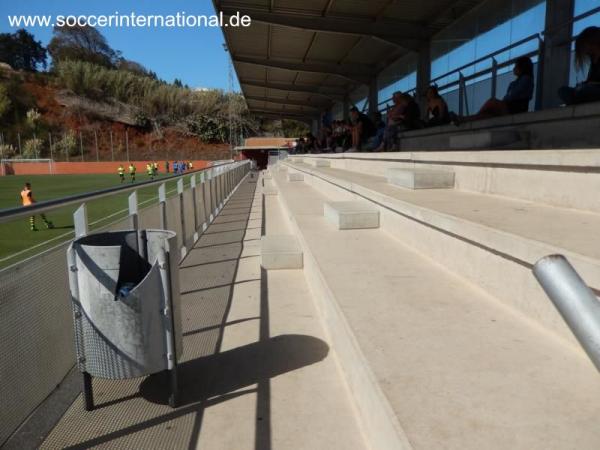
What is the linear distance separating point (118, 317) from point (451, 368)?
5.54ft

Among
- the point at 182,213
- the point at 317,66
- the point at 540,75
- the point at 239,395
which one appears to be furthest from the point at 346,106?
the point at 239,395

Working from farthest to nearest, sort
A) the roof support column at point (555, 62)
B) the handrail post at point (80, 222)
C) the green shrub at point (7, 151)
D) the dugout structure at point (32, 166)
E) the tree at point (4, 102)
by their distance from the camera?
the tree at point (4, 102) → the green shrub at point (7, 151) → the dugout structure at point (32, 166) → the roof support column at point (555, 62) → the handrail post at point (80, 222)

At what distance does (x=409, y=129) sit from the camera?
32.2ft

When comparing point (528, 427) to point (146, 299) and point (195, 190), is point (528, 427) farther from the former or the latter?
point (195, 190)

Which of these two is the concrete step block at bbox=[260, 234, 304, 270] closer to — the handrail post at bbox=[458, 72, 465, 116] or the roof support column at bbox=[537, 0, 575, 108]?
the roof support column at bbox=[537, 0, 575, 108]

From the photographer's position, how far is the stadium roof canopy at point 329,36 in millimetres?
11758

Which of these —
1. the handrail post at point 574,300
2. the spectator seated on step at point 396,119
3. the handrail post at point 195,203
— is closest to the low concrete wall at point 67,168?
the spectator seated on step at point 396,119

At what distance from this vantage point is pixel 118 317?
7.68 feet

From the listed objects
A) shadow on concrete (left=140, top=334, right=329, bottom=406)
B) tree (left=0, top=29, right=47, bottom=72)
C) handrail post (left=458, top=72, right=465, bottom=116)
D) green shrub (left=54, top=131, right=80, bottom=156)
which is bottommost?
shadow on concrete (left=140, top=334, right=329, bottom=406)

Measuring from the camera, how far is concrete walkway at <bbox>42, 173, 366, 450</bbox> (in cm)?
215

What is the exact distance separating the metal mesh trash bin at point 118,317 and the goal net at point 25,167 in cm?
6621

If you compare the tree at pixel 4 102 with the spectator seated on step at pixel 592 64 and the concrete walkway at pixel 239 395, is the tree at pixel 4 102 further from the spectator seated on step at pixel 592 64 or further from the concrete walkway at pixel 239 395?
the spectator seated on step at pixel 592 64

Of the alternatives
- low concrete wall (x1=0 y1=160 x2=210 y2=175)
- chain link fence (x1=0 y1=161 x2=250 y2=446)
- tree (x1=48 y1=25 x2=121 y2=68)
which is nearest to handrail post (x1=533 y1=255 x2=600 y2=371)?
chain link fence (x1=0 y1=161 x2=250 y2=446)

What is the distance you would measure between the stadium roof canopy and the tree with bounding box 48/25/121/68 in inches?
4063
